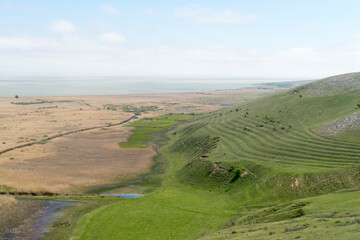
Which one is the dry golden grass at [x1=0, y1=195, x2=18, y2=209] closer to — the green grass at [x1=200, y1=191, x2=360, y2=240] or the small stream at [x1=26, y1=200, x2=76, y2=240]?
the small stream at [x1=26, y1=200, x2=76, y2=240]

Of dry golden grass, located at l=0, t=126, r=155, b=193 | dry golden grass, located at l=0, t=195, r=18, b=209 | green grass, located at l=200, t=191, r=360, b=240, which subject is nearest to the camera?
green grass, located at l=200, t=191, r=360, b=240

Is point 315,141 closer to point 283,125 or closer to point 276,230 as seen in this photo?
point 283,125

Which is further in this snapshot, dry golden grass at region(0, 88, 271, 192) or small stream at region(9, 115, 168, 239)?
dry golden grass at region(0, 88, 271, 192)

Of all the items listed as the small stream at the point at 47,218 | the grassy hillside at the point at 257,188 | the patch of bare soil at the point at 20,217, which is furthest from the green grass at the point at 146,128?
the patch of bare soil at the point at 20,217

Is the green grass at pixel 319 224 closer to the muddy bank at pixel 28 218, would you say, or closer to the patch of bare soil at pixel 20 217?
the muddy bank at pixel 28 218

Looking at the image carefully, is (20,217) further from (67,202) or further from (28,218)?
(67,202)

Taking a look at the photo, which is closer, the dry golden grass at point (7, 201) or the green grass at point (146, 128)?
the dry golden grass at point (7, 201)

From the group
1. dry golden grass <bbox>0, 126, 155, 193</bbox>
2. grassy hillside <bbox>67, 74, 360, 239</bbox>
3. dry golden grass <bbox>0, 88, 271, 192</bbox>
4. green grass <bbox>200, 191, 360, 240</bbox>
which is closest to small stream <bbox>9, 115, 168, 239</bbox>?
dry golden grass <bbox>0, 88, 271, 192</bbox>
